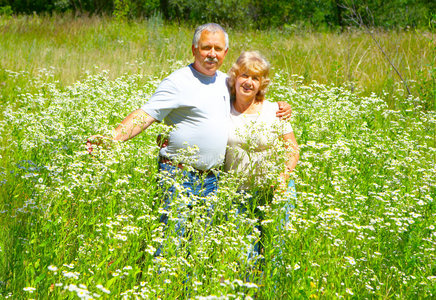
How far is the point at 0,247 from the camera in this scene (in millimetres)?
3131

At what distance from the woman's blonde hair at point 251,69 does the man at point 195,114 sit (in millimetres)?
304

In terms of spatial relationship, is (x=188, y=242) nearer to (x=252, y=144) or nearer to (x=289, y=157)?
(x=252, y=144)

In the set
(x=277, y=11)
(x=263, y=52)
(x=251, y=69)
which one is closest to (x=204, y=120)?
(x=251, y=69)

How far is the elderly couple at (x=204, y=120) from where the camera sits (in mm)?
3949

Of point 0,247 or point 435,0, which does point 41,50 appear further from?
point 435,0

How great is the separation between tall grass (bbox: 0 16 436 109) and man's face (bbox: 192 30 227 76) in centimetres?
437

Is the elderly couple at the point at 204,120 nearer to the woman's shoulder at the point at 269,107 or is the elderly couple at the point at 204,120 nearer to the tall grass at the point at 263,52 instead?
the woman's shoulder at the point at 269,107

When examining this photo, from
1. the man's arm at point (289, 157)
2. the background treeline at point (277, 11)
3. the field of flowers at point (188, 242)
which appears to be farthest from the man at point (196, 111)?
the background treeline at point (277, 11)

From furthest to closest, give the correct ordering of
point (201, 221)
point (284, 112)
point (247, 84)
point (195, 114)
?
1. point (284, 112)
2. point (247, 84)
3. point (195, 114)
4. point (201, 221)

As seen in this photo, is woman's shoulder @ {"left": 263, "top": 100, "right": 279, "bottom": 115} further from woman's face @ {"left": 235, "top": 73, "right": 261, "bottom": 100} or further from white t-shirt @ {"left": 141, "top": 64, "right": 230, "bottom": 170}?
white t-shirt @ {"left": 141, "top": 64, "right": 230, "bottom": 170}

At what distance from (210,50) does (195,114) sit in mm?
572

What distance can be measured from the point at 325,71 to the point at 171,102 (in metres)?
6.25

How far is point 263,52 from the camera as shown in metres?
11.3

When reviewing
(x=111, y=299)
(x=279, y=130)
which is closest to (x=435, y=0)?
(x=279, y=130)
